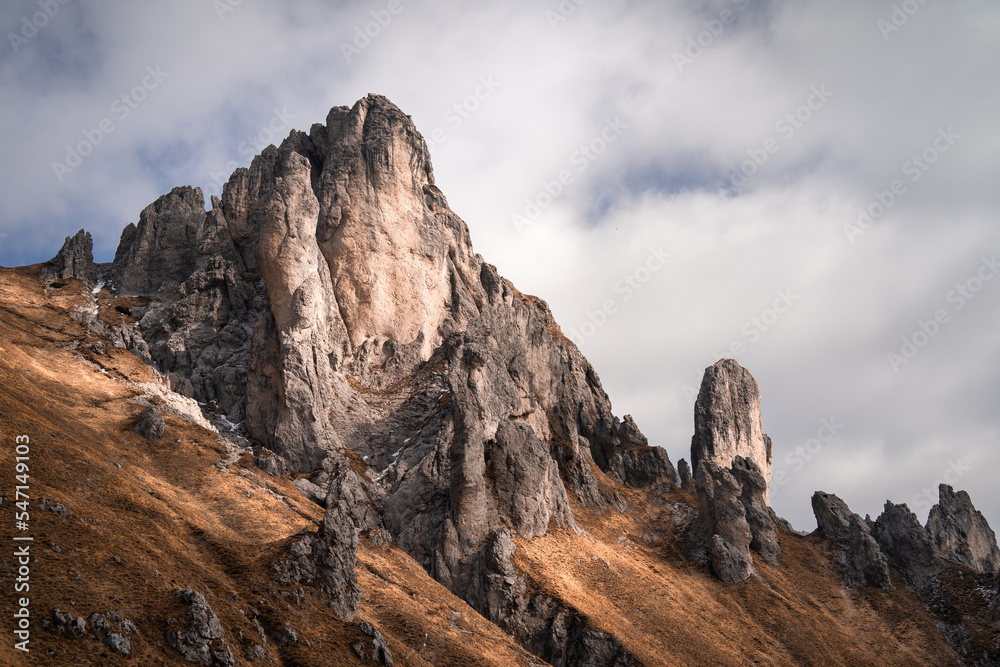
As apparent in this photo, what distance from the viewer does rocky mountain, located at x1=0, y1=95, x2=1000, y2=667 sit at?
1506 inches

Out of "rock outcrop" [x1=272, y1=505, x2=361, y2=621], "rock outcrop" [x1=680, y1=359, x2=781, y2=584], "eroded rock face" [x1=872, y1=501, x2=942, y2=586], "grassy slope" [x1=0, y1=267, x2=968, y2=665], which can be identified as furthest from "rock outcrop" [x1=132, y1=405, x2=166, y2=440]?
"eroded rock face" [x1=872, y1=501, x2=942, y2=586]

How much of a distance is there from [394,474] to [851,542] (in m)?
45.1

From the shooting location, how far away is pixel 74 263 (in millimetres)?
83375

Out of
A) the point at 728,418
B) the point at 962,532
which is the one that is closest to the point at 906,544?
the point at 962,532

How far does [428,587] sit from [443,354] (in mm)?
36385

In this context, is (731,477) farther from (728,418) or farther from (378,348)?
(378,348)

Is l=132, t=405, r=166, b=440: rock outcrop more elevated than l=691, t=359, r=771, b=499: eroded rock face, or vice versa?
l=691, t=359, r=771, b=499: eroded rock face

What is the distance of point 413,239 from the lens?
8744cm

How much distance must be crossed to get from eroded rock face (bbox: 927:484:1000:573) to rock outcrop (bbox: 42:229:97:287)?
94.7 m

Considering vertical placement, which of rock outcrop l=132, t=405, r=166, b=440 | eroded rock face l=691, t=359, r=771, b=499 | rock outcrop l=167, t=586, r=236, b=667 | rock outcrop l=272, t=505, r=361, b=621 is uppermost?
eroded rock face l=691, t=359, r=771, b=499

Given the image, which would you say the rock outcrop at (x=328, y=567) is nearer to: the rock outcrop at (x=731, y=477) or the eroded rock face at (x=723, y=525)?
the eroded rock face at (x=723, y=525)

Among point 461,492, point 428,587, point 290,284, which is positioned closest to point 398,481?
point 461,492

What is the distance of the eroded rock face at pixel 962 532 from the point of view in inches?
2948

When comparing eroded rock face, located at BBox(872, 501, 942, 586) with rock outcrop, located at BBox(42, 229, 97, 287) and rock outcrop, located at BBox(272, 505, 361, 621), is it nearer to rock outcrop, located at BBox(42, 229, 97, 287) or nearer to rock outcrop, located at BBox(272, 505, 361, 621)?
rock outcrop, located at BBox(272, 505, 361, 621)
